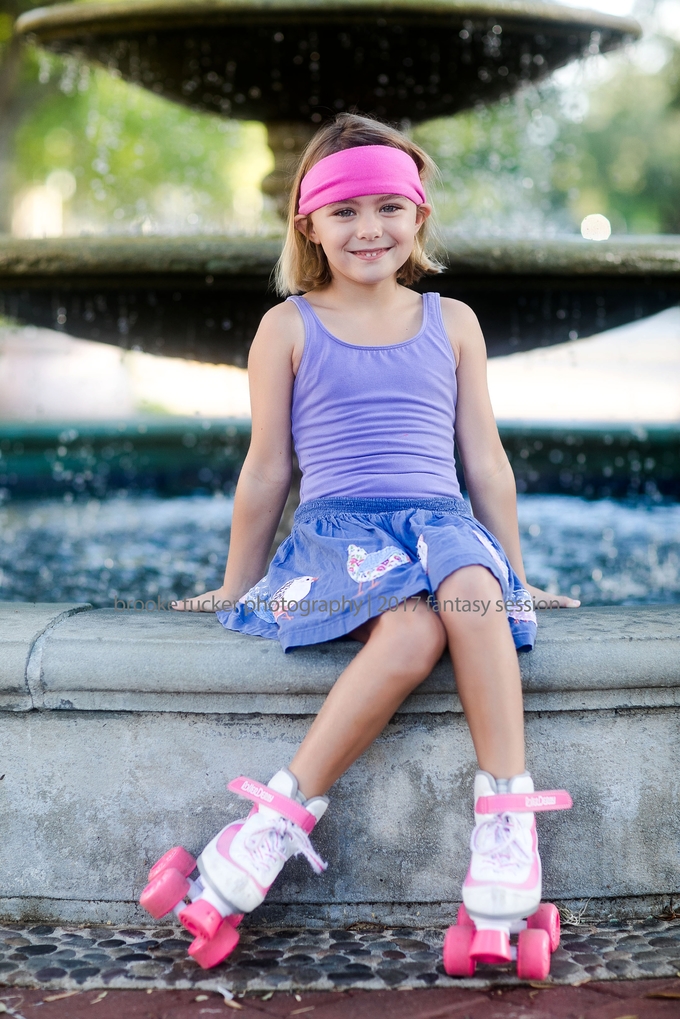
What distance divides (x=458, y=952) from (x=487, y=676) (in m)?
0.47

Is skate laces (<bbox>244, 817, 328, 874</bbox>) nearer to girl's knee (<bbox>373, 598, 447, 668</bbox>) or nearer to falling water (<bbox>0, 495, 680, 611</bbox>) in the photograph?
girl's knee (<bbox>373, 598, 447, 668</bbox>)

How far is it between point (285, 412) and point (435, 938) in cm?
115

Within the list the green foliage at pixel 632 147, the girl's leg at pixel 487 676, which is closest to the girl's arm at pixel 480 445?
the girl's leg at pixel 487 676

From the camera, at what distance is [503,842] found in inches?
71.2

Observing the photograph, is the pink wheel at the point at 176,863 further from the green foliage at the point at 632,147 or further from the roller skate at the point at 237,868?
the green foliage at the point at 632,147

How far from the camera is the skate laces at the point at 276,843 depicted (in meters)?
1.85

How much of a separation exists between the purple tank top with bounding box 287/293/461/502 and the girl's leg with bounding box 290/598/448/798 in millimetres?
413

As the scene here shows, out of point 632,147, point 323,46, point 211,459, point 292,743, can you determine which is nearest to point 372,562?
point 292,743

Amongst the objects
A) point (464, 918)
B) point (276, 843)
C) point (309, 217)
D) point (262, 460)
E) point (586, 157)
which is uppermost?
point (586, 157)

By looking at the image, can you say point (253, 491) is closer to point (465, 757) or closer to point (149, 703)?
point (149, 703)

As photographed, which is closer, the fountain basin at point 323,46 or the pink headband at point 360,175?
the pink headband at point 360,175

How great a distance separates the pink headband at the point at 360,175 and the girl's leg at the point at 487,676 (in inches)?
37.3

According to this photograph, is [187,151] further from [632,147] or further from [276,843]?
[276,843]

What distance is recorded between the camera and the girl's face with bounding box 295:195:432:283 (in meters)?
2.37
